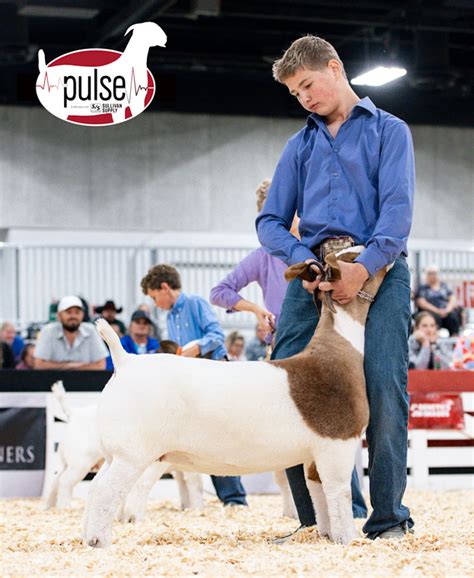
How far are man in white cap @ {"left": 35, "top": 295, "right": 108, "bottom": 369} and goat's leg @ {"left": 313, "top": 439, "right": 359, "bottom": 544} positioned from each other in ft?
17.1

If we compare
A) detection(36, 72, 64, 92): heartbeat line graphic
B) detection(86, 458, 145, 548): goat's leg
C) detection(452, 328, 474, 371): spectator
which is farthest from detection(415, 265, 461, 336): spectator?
detection(86, 458, 145, 548): goat's leg

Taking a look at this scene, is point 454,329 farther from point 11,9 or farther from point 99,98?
point 99,98

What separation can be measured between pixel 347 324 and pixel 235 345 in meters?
7.59

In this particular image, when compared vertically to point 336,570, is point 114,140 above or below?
above

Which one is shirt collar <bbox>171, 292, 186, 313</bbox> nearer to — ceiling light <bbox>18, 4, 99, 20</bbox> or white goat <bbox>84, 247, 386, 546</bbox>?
white goat <bbox>84, 247, 386, 546</bbox>

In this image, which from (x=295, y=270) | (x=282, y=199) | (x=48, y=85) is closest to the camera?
(x=295, y=270)

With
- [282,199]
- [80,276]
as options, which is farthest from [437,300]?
[282,199]

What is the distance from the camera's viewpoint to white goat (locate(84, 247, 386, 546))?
11.4 ft

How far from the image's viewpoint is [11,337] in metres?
11.5

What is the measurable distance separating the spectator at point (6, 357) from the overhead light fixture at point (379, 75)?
5.70 metres

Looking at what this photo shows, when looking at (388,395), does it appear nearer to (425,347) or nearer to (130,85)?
(130,85)

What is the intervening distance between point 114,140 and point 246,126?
2152mm

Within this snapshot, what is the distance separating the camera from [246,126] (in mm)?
16719

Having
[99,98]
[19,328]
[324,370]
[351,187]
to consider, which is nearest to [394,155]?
[351,187]
